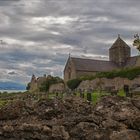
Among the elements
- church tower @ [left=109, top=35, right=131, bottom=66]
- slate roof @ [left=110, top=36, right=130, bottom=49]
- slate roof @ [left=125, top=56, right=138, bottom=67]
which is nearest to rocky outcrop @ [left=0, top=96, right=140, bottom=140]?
slate roof @ [left=125, top=56, right=138, bottom=67]

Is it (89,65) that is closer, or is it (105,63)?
(89,65)

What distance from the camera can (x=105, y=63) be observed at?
14050 cm

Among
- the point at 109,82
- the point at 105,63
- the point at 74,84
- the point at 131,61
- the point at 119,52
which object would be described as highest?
the point at 119,52

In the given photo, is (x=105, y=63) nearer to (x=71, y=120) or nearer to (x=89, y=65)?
(x=89, y=65)

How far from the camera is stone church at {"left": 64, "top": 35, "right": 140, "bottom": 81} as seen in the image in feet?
421

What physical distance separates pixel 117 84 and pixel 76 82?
1696 cm

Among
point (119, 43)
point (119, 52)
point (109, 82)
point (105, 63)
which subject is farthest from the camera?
point (119, 43)

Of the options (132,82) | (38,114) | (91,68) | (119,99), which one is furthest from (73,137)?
(91,68)

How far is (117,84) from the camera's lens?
279 feet

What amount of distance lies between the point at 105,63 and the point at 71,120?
123 meters

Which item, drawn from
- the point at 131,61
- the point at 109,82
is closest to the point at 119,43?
the point at 131,61

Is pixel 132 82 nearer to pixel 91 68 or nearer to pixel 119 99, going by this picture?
pixel 91 68

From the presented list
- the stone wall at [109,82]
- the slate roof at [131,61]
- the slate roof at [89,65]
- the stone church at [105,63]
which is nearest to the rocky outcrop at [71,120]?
the stone wall at [109,82]

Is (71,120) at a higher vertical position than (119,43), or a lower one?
lower
